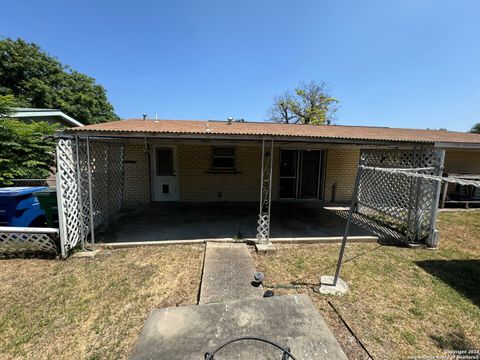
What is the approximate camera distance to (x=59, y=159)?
423 centimetres

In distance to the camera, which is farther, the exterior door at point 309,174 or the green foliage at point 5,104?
the exterior door at point 309,174

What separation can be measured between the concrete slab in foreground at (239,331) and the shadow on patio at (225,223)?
2656 mm

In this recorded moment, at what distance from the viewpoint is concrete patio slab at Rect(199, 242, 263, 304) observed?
327 cm

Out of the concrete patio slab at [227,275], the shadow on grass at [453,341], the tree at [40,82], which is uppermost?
the tree at [40,82]

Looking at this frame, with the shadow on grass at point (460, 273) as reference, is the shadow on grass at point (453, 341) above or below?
below

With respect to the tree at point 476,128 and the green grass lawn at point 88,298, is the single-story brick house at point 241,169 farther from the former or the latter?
the tree at point 476,128

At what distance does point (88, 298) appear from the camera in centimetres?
330

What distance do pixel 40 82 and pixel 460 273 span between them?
2835cm

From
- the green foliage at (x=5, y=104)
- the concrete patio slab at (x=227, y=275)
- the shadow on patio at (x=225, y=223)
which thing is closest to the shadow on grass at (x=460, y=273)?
the shadow on patio at (x=225, y=223)

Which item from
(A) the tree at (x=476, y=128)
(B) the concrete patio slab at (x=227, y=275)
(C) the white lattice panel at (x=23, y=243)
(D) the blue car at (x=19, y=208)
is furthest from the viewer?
(A) the tree at (x=476, y=128)

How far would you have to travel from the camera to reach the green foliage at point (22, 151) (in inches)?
282

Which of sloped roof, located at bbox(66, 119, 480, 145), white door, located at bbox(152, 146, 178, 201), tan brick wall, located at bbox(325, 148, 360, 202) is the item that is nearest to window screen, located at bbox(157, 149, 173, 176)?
white door, located at bbox(152, 146, 178, 201)

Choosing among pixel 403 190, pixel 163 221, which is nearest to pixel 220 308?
pixel 163 221

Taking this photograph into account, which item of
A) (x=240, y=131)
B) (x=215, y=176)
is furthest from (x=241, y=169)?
(x=240, y=131)
